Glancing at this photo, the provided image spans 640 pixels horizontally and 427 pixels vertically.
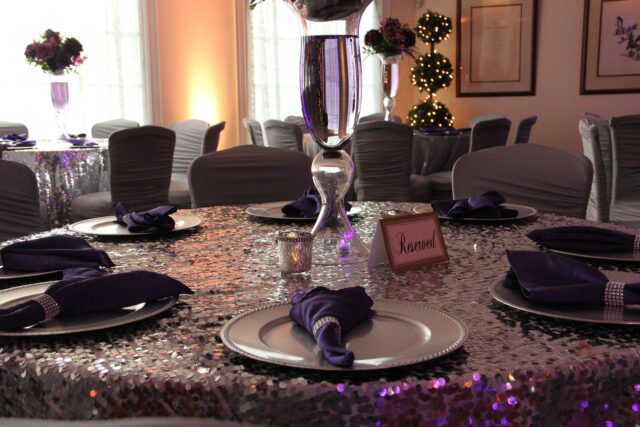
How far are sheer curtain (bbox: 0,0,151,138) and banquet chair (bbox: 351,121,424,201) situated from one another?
2860 millimetres

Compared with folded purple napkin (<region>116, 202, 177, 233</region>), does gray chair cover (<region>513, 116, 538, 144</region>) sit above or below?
below

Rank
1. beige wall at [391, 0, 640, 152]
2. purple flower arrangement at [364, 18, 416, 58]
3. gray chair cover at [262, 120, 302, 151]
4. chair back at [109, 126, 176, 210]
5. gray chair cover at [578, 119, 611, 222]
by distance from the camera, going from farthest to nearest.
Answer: beige wall at [391, 0, 640, 152], purple flower arrangement at [364, 18, 416, 58], gray chair cover at [262, 120, 302, 151], gray chair cover at [578, 119, 611, 222], chair back at [109, 126, 176, 210]

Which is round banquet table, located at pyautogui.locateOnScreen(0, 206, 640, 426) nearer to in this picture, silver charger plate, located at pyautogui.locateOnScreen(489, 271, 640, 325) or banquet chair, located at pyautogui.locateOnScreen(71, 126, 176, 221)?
silver charger plate, located at pyautogui.locateOnScreen(489, 271, 640, 325)

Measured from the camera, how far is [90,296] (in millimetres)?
873

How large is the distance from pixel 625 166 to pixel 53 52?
3.59m

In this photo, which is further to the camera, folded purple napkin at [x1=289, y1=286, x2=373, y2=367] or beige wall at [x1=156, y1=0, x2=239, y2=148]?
beige wall at [x1=156, y1=0, x2=239, y2=148]

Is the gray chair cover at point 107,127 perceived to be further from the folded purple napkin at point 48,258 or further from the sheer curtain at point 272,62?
the folded purple napkin at point 48,258

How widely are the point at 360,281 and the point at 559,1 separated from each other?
22.5 ft

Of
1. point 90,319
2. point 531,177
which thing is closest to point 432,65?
point 531,177

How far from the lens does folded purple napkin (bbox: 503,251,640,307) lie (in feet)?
2.86

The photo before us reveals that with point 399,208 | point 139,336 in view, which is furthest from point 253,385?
point 399,208

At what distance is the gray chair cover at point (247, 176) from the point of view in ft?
7.55

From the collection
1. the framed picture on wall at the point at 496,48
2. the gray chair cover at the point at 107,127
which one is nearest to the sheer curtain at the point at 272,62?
the framed picture on wall at the point at 496,48

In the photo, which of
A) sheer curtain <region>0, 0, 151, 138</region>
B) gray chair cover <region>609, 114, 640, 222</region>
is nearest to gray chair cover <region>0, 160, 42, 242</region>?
gray chair cover <region>609, 114, 640, 222</region>
